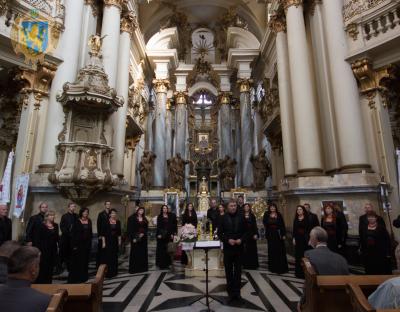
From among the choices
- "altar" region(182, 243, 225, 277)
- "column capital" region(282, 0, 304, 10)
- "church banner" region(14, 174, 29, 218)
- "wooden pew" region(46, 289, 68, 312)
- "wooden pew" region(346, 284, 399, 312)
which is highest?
"column capital" region(282, 0, 304, 10)

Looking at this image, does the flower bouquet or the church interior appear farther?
the church interior

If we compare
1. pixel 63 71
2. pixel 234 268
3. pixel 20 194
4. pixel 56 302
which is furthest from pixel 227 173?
pixel 56 302

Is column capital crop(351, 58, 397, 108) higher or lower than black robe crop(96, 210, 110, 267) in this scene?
higher

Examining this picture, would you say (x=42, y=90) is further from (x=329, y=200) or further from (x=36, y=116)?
(x=329, y=200)

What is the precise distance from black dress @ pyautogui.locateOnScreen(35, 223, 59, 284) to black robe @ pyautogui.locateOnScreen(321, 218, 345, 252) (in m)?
5.02

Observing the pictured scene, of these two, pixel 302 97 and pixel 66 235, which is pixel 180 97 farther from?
pixel 66 235

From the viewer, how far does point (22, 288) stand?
1603mm

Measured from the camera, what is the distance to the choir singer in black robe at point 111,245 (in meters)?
5.80

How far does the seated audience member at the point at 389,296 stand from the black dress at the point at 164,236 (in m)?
5.13

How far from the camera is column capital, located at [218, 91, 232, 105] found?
59.5ft

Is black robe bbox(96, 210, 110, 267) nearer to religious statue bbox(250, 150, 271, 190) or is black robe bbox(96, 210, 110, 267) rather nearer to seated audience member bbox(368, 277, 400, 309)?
seated audience member bbox(368, 277, 400, 309)

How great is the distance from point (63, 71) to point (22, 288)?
23.3ft

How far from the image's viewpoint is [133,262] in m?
6.13

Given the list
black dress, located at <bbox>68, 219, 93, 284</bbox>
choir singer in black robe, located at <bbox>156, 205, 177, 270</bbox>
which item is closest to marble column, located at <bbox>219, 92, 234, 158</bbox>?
choir singer in black robe, located at <bbox>156, 205, 177, 270</bbox>
